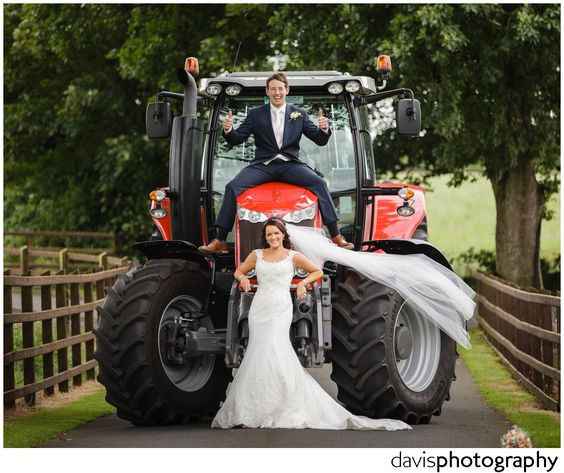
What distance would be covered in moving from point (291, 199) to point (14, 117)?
22.2 meters

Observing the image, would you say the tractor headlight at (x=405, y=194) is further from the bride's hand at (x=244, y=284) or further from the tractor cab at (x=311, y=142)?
the bride's hand at (x=244, y=284)

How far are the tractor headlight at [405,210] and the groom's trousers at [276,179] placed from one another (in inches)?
40.7

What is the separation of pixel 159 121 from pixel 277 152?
1379 millimetres

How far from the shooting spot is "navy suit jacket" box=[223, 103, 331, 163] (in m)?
11.1

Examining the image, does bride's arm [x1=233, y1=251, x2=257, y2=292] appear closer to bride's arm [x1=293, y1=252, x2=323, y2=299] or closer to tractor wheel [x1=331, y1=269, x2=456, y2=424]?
bride's arm [x1=293, y1=252, x2=323, y2=299]

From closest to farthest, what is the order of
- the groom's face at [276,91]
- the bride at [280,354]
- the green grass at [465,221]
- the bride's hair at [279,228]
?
the bride at [280,354]
the bride's hair at [279,228]
the groom's face at [276,91]
the green grass at [465,221]

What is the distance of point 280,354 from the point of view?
33.8 ft

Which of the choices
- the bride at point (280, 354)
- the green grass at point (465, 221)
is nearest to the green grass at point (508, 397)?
the bride at point (280, 354)

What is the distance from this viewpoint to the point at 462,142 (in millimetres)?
23781

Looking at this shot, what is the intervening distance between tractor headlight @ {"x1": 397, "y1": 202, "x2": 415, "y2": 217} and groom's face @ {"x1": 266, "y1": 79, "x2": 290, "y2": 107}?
1.64m

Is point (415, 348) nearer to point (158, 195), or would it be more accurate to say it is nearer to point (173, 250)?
point (173, 250)

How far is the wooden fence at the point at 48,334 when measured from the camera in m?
12.0

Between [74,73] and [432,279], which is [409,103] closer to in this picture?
[432,279]

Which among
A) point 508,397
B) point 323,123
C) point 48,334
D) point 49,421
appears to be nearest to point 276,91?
point 323,123
